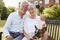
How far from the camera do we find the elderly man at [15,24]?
2893 millimetres

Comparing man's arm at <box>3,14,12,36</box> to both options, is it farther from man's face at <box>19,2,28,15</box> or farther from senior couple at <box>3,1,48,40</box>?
man's face at <box>19,2,28,15</box>

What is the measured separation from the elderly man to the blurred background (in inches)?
2.3

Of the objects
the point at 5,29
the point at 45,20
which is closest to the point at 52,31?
the point at 45,20

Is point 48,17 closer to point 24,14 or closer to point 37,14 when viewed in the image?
point 37,14

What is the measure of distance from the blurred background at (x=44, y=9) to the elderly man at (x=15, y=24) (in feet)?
0.19

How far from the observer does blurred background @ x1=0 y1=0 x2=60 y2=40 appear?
288 cm

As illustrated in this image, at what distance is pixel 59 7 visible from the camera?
297 cm

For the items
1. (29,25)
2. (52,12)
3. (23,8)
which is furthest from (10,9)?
(52,12)

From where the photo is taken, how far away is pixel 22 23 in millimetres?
2932

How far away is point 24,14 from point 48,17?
346 mm

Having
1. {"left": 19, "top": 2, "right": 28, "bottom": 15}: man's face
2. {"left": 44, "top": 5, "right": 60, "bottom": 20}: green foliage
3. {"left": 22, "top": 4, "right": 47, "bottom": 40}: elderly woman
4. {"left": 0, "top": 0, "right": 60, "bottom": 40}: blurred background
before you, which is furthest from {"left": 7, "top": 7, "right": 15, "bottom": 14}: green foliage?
{"left": 44, "top": 5, "right": 60, "bottom": 20}: green foliage

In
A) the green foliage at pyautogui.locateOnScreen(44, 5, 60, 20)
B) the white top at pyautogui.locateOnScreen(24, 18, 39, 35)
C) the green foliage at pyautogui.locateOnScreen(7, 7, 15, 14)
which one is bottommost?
the white top at pyautogui.locateOnScreen(24, 18, 39, 35)

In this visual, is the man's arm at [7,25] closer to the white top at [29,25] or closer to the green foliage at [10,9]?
the green foliage at [10,9]

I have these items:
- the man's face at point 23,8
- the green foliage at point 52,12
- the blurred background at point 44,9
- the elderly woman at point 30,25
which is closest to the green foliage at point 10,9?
the blurred background at point 44,9
